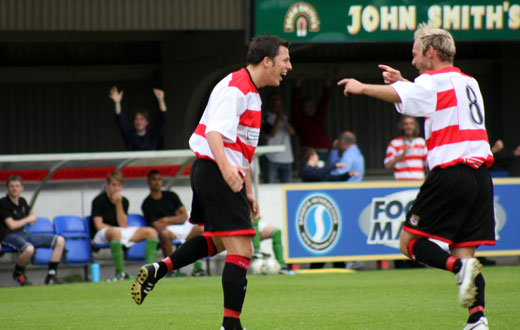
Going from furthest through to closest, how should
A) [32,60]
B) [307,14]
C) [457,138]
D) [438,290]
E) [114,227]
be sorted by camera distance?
[32,60] → [307,14] → [114,227] → [438,290] → [457,138]

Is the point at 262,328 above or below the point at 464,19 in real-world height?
below

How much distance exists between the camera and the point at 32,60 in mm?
19531

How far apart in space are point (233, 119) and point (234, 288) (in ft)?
3.53

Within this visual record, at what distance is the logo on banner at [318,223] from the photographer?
13570 millimetres

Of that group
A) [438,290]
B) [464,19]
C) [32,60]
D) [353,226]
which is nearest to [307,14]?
[464,19]

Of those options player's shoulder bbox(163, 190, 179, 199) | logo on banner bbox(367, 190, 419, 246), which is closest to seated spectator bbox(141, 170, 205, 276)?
player's shoulder bbox(163, 190, 179, 199)

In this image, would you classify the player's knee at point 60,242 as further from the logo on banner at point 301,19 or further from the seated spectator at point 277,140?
the logo on banner at point 301,19

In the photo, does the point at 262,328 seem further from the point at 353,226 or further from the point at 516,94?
the point at 516,94

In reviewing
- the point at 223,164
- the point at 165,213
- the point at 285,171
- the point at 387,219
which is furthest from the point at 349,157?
the point at 223,164

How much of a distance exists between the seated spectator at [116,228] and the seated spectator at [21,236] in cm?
64

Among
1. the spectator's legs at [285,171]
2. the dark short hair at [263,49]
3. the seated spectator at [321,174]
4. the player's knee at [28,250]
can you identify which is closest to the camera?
the dark short hair at [263,49]

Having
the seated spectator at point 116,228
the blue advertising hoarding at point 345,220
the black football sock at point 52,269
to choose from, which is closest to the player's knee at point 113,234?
the seated spectator at point 116,228

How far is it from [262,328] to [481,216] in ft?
6.30

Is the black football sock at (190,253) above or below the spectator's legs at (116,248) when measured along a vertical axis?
above
